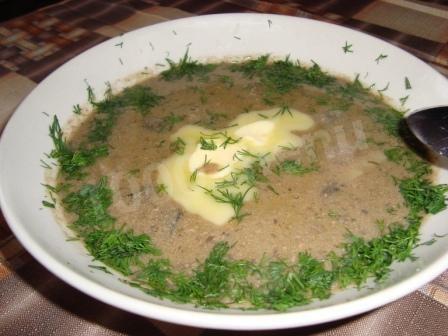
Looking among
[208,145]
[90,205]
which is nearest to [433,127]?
[208,145]

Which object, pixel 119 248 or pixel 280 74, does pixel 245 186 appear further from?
pixel 280 74

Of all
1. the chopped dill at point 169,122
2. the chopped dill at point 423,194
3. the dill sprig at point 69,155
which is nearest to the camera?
the chopped dill at point 423,194

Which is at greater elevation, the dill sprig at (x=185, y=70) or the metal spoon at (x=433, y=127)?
the metal spoon at (x=433, y=127)

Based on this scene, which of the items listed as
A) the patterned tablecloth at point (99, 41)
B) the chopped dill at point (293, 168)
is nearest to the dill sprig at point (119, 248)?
the patterned tablecloth at point (99, 41)

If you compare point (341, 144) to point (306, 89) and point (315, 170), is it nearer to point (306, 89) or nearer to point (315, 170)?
point (315, 170)

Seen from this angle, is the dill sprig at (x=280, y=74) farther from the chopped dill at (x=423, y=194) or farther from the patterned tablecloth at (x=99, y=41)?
the chopped dill at (x=423, y=194)

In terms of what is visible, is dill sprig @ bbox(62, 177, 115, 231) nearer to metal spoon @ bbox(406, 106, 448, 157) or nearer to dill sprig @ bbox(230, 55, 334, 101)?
dill sprig @ bbox(230, 55, 334, 101)

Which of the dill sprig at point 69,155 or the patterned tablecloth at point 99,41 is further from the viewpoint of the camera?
the dill sprig at point 69,155
